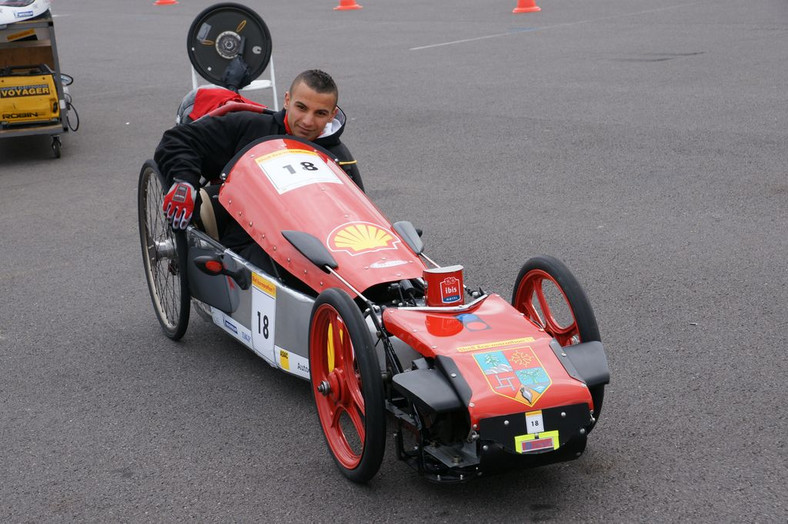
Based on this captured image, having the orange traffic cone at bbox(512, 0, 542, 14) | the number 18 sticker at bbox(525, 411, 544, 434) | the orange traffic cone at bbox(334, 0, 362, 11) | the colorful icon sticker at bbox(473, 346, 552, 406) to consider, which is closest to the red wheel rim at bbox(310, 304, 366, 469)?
the colorful icon sticker at bbox(473, 346, 552, 406)

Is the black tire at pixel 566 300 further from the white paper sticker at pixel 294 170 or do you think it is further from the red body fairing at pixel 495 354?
the white paper sticker at pixel 294 170

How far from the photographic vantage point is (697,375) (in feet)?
13.8

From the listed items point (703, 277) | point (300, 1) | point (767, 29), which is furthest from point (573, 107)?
point (300, 1)

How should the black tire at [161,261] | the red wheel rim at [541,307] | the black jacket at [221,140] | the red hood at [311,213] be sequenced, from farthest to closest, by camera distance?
the black tire at [161,261] < the black jacket at [221,140] < the red hood at [311,213] < the red wheel rim at [541,307]

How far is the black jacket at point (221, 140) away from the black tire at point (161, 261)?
0.65 ft

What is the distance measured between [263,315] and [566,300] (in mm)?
1221

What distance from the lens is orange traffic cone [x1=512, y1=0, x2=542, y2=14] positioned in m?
18.3

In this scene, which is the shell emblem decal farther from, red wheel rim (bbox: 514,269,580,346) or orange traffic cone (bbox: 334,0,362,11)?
orange traffic cone (bbox: 334,0,362,11)

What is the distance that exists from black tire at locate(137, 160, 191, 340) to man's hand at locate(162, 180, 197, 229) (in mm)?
284

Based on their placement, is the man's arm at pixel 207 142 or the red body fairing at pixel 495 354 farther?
the man's arm at pixel 207 142

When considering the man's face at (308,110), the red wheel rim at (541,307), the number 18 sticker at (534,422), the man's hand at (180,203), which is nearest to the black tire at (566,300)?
the red wheel rim at (541,307)

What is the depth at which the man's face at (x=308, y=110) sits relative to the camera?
14.9 ft

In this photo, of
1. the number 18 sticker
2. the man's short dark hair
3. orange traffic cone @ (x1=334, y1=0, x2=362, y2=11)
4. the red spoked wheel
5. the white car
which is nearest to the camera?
the number 18 sticker

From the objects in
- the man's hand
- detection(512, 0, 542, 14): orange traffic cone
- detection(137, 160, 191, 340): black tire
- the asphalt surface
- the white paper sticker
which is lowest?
detection(512, 0, 542, 14): orange traffic cone
